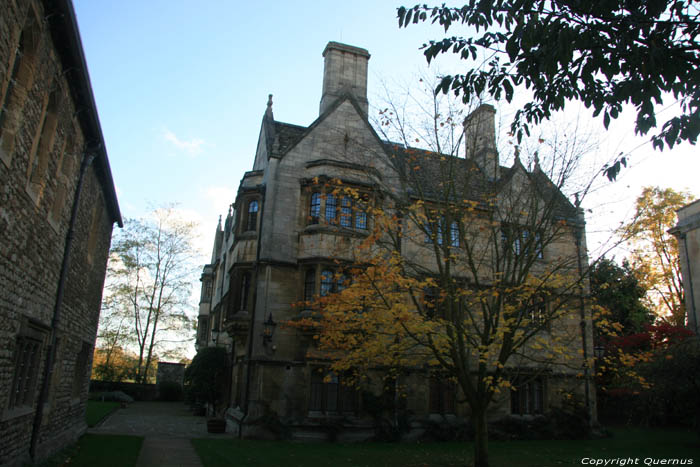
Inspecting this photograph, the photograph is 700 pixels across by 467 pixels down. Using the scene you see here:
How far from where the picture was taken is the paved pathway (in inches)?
557

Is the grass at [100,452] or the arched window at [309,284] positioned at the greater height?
the arched window at [309,284]

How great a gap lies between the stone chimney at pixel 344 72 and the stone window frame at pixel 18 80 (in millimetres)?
16393

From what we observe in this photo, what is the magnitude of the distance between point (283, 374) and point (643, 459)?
12081 millimetres

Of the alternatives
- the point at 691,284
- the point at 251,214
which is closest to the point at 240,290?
the point at 251,214

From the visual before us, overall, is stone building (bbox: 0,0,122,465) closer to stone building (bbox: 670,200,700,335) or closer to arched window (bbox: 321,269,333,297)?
arched window (bbox: 321,269,333,297)

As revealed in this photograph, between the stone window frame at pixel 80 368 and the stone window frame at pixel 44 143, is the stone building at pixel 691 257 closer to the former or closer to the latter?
the stone window frame at pixel 80 368

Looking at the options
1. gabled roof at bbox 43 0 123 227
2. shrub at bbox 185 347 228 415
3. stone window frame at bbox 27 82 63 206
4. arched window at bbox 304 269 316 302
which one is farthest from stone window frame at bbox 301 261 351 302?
stone window frame at bbox 27 82 63 206

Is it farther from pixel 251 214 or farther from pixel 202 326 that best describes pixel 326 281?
pixel 202 326

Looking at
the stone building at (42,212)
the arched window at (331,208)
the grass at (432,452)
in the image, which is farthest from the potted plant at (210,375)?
the arched window at (331,208)

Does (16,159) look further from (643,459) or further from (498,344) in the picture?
(643,459)

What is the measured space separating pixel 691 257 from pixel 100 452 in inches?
1036

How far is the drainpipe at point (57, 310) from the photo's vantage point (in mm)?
11102

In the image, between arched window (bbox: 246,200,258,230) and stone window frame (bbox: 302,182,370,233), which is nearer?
stone window frame (bbox: 302,182,370,233)

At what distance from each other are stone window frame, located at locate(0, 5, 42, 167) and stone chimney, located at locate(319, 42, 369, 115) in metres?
16.4
